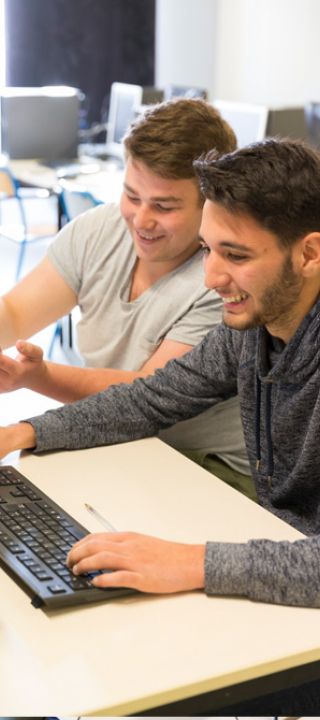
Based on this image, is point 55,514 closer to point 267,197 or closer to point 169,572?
point 169,572

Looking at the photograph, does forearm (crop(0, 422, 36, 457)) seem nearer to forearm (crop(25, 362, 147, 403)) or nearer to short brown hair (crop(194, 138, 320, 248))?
forearm (crop(25, 362, 147, 403))

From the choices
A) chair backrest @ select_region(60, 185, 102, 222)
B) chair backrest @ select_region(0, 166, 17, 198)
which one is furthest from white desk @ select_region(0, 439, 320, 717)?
chair backrest @ select_region(0, 166, 17, 198)

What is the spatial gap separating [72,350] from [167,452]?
2.96m

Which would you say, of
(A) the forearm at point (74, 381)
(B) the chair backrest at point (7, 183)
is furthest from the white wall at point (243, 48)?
(A) the forearm at point (74, 381)

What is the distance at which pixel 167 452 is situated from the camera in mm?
1801

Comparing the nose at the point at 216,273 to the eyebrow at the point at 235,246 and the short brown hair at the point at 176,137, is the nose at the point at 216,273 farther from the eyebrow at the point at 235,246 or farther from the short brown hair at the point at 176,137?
the short brown hair at the point at 176,137

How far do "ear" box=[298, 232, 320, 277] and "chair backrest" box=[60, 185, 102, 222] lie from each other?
2517 millimetres

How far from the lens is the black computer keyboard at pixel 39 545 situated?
1270 mm

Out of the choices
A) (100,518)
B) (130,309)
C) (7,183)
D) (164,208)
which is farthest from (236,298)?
(7,183)

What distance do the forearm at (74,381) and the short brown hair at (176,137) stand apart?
414mm

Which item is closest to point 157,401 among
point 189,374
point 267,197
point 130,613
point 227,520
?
point 189,374

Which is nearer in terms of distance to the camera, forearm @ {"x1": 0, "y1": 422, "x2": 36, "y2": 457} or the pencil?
the pencil

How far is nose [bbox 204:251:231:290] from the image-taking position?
5.06ft

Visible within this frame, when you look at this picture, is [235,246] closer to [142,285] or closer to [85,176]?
[142,285]
